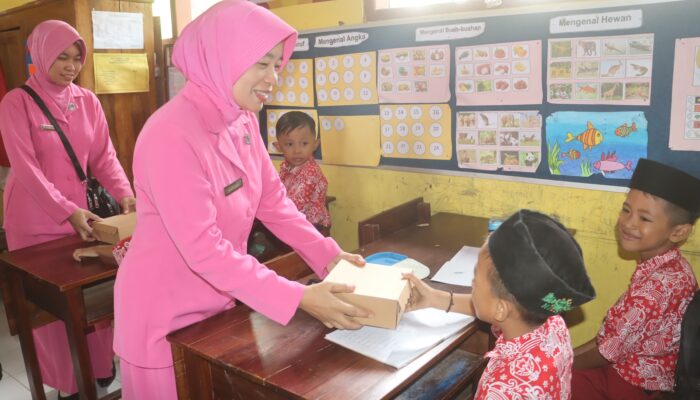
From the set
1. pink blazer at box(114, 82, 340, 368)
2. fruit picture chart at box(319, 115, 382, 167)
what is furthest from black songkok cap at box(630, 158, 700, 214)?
fruit picture chart at box(319, 115, 382, 167)

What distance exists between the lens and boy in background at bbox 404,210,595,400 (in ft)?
3.64

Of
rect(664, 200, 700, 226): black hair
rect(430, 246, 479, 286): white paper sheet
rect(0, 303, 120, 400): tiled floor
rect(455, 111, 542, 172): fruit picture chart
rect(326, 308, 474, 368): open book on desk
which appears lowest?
rect(0, 303, 120, 400): tiled floor

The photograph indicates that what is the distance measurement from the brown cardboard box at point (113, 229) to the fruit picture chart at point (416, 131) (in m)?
1.35

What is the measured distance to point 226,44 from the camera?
1.37 meters

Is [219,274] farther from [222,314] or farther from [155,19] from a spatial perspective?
[155,19]

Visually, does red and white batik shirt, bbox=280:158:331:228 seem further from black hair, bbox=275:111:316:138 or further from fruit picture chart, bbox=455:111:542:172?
fruit picture chart, bbox=455:111:542:172

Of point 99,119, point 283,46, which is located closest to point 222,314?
point 283,46

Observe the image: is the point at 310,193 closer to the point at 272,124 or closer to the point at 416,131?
the point at 416,131

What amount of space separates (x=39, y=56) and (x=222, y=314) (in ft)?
6.63

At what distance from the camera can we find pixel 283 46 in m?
1.49

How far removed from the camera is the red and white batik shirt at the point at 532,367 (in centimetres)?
113

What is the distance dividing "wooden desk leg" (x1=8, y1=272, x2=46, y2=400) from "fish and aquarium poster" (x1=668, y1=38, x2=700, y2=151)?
9.05ft

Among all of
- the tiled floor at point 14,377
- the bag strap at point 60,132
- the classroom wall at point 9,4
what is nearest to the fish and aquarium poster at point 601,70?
the bag strap at point 60,132

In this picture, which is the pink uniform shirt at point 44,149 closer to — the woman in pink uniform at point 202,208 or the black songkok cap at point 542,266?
the woman in pink uniform at point 202,208
